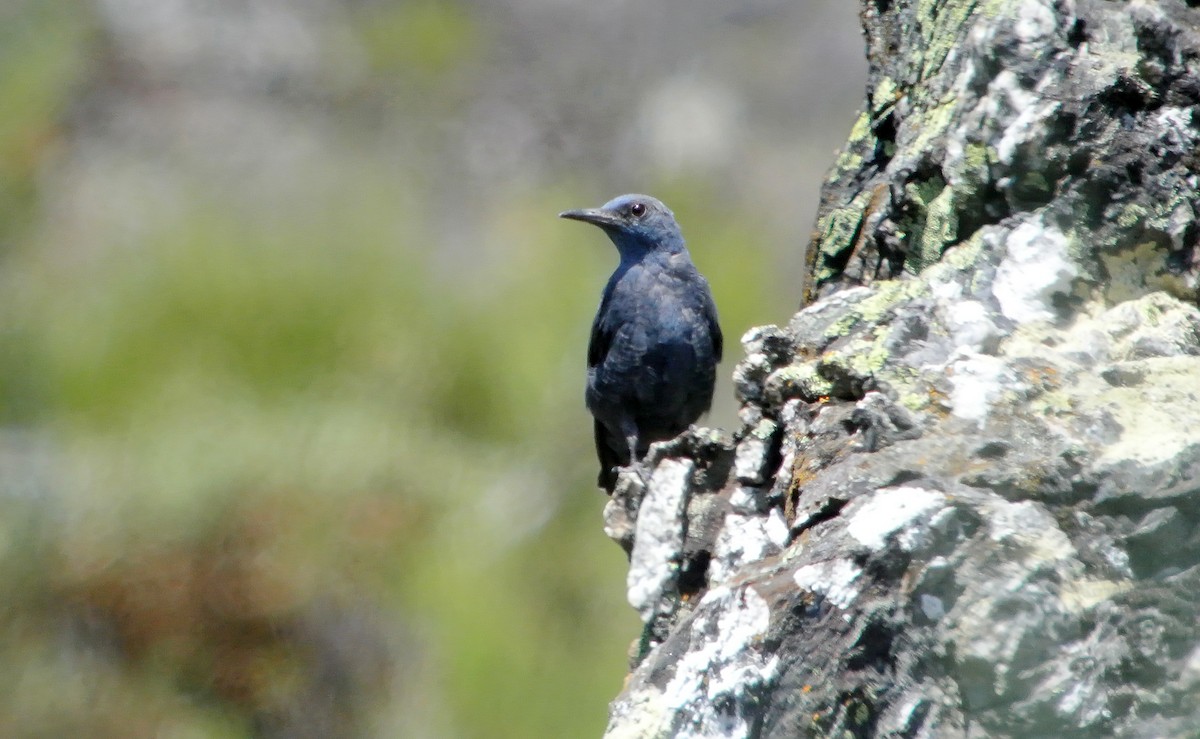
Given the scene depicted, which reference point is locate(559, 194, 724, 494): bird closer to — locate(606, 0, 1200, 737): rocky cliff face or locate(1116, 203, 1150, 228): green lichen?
locate(606, 0, 1200, 737): rocky cliff face

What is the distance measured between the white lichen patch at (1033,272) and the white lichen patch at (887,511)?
55 centimetres

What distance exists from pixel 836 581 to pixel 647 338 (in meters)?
3.03

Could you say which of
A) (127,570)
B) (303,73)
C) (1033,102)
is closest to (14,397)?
(127,570)

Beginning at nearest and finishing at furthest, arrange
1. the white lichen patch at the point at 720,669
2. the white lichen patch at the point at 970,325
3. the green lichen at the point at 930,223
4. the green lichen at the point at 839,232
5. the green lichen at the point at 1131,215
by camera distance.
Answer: the white lichen patch at the point at 720,669
the white lichen patch at the point at 970,325
the green lichen at the point at 1131,215
the green lichen at the point at 930,223
the green lichen at the point at 839,232

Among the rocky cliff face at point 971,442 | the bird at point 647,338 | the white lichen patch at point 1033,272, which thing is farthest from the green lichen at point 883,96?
the bird at point 647,338

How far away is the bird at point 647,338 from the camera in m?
5.07

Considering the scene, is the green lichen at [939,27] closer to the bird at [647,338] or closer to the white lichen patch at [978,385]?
the white lichen patch at [978,385]

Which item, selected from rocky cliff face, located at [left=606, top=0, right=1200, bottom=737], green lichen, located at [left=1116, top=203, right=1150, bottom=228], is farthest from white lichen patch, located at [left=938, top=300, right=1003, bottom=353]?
green lichen, located at [left=1116, top=203, right=1150, bottom=228]

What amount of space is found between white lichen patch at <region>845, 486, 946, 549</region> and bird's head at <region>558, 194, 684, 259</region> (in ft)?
10.6

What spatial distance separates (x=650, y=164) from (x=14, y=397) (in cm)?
462

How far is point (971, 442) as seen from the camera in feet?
7.06

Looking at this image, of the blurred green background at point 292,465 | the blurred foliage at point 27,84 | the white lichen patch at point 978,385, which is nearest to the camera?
the white lichen patch at point 978,385

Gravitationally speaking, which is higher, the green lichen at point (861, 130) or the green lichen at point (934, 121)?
the green lichen at point (861, 130)

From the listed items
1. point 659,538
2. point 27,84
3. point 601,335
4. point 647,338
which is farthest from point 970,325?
point 27,84
